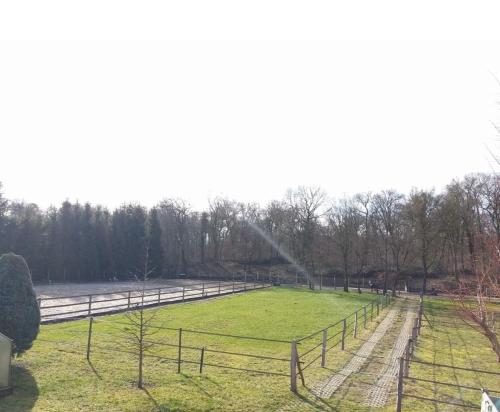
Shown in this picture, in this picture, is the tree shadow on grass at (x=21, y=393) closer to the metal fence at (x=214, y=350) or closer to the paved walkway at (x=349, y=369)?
the metal fence at (x=214, y=350)

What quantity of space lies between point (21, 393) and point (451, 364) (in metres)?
12.6

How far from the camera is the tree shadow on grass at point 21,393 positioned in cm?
835

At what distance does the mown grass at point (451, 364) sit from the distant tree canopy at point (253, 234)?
23.3 meters

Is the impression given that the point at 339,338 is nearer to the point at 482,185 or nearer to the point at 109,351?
the point at 109,351

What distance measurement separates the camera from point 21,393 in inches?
358

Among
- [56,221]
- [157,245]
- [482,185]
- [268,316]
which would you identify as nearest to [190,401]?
[268,316]

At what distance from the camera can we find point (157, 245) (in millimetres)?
71812

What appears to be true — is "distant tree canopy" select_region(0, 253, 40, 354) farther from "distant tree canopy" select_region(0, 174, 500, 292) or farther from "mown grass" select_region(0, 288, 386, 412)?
"distant tree canopy" select_region(0, 174, 500, 292)

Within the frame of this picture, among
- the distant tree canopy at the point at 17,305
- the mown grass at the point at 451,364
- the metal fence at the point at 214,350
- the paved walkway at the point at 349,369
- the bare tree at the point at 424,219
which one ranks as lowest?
the mown grass at the point at 451,364

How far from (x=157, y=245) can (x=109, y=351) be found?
5968 centimetres

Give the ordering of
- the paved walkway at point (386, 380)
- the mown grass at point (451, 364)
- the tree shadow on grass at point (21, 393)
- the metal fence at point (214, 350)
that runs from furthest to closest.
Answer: the metal fence at point (214, 350) → the mown grass at point (451, 364) → the paved walkway at point (386, 380) → the tree shadow on grass at point (21, 393)

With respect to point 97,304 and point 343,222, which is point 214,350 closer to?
point 97,304

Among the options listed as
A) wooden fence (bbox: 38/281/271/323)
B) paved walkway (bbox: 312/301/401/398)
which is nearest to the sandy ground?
wooden fence (bbox: 38/281/271/323)

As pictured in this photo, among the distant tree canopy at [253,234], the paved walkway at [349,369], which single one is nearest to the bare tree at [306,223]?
the distant tree canopy at [253,234]
